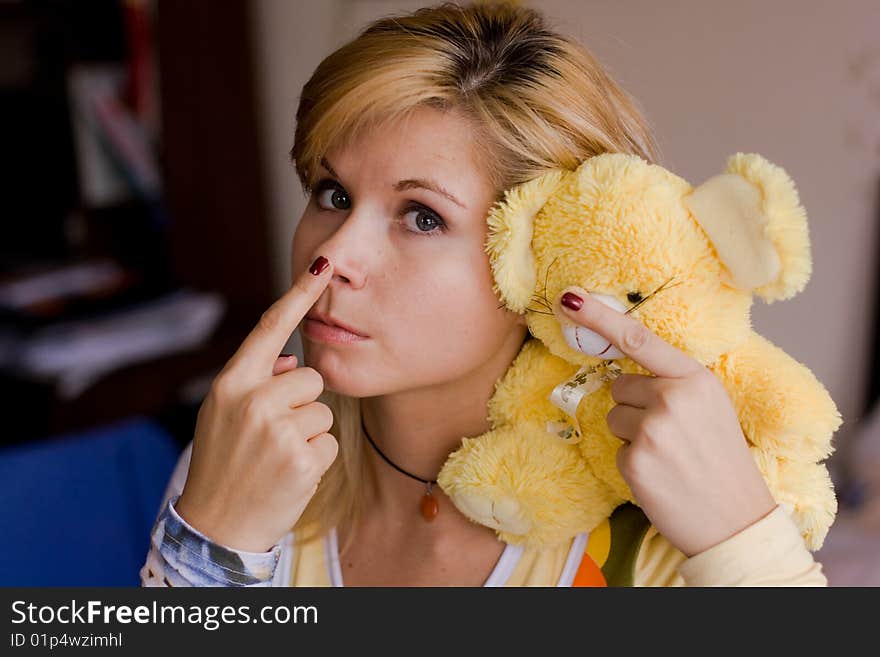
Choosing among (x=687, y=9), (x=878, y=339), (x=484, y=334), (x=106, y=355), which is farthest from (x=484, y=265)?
(x=106, y=355)

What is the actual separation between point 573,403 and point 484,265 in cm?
16

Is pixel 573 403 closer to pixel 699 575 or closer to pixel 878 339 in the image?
pixel 699 575

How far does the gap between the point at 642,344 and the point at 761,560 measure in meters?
0.20

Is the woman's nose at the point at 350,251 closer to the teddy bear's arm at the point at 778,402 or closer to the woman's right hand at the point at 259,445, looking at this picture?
the woman's right hand at the point at 259,445

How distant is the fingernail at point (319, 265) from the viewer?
85 cm

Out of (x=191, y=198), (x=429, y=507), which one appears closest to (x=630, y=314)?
(x=429, y=507)

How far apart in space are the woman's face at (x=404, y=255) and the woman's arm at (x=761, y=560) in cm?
32

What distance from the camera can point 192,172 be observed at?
241 centimetres

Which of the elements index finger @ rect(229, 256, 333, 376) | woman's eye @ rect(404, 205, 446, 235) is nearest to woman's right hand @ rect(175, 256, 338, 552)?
index finger @ rect(229, 256, 333, 376)

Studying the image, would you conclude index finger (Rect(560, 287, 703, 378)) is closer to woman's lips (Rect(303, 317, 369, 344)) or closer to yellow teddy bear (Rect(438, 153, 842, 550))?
yellow teddy bear (Rect(438, 153, 842, 550))

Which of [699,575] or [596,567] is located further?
[596,567]

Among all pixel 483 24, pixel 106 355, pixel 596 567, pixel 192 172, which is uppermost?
pixel 483 24

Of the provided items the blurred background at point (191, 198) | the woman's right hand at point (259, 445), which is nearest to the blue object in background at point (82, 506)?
the blurred background at point (191, 198)

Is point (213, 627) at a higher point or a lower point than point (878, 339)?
higher
